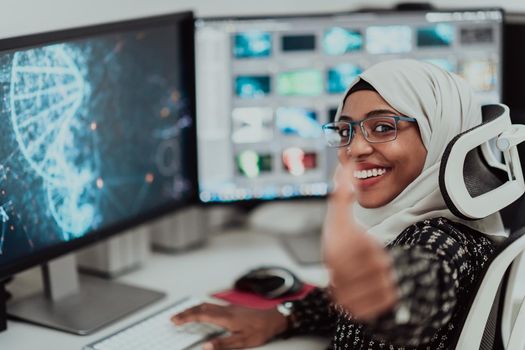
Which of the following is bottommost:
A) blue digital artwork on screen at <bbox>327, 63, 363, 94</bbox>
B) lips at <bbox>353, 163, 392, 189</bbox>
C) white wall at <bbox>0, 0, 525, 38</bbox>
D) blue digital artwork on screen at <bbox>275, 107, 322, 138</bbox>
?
lips at <bbox>353, 163, 392, 189</bbox>

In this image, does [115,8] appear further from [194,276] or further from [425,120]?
[425,120]

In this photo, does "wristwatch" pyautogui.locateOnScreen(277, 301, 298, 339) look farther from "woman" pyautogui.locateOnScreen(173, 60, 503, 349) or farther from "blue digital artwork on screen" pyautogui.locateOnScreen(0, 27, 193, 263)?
"blue digital artwork on screen" pyautogui.locateOnScreen(0, 27, 193, 263)

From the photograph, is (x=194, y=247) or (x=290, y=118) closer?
(x=290, y=118)

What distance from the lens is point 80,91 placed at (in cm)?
158

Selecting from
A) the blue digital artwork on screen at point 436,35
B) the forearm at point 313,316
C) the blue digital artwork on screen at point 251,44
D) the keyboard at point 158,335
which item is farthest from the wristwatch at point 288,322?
the blue digital artwork on screen at point 436,35

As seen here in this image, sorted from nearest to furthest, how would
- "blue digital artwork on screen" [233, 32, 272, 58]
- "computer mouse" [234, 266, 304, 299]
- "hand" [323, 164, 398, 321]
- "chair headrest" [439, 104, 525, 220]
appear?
1. "hand" [323, 164, 398, 321]
2. "chair headrest" [439, 104, 525, 220]
3. "computer mouse" [234, 266, 304, 299]
4. "blue digital artwork on screen" [233, 32, 272, 58]

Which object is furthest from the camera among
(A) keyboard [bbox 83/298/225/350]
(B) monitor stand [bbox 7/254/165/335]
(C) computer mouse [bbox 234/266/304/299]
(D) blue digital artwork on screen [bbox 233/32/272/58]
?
(D) blue digital artwork on screen [bbox 233/32/272/58]

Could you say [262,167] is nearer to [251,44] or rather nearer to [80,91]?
[251,44]

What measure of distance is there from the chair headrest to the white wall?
29.2 inches

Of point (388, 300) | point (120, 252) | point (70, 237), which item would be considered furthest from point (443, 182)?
point (120, 252)

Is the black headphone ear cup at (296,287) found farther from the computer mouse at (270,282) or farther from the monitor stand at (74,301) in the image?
the monitor stand at (74,301)

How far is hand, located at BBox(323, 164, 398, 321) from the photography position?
93 centimetres

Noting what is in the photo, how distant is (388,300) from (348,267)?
0.06m

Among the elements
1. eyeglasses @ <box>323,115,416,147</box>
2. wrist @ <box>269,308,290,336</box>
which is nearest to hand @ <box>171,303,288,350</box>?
wrist @ <box>269,308,290,336</box>
